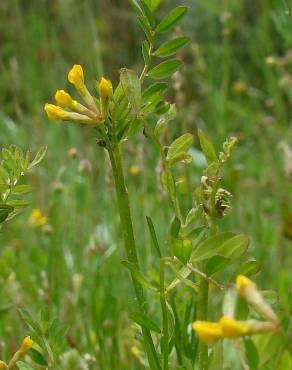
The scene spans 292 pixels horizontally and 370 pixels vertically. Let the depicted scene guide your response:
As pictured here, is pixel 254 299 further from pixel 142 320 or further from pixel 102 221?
pixel 102 221

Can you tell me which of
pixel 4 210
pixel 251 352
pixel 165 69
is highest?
pixel 165 69

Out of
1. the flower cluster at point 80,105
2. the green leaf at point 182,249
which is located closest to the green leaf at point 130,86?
the flower cluster at point 80,105

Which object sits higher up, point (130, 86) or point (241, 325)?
point (130, 86)

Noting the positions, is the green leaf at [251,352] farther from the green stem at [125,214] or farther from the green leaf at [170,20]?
the green leaf at [170,20]

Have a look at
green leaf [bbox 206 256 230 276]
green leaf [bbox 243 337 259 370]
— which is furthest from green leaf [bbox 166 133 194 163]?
green leaf [bbox 243 337 259 370]

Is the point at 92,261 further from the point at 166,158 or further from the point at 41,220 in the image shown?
the point at 166,158

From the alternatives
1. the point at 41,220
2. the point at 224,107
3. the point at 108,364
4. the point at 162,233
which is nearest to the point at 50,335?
the point at 108,364

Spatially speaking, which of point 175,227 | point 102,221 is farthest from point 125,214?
point 102,221
